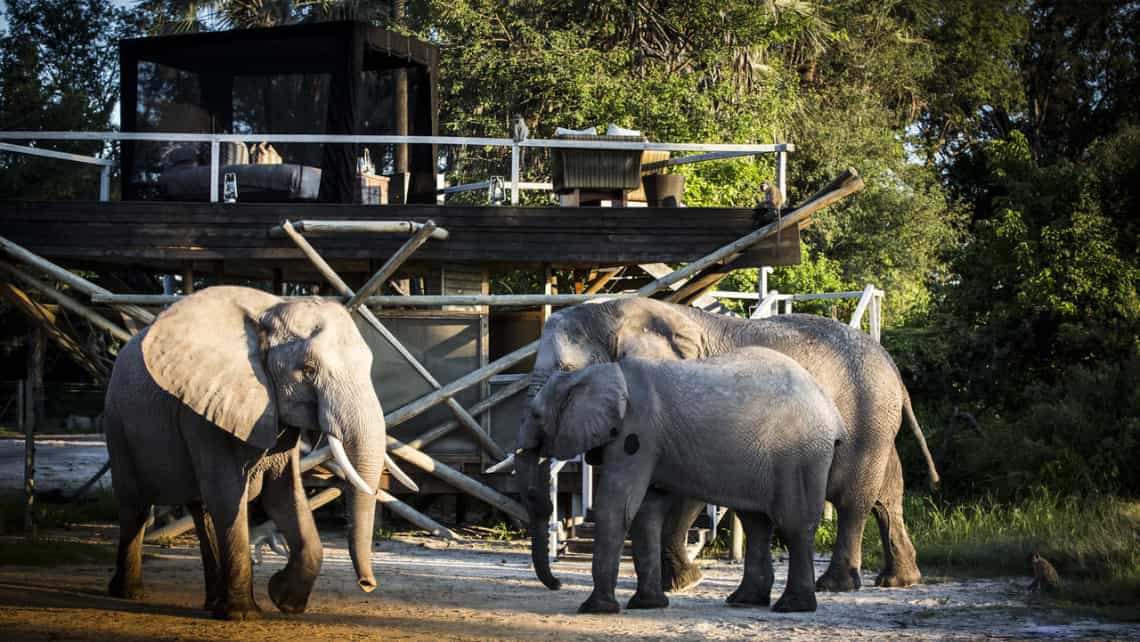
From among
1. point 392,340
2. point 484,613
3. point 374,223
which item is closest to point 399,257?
point 374,223

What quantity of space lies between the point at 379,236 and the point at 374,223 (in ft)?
1.03

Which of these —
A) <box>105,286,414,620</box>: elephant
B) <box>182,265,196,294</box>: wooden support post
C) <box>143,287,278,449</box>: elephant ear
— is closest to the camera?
<box>105,286,414,620</box>: elephant

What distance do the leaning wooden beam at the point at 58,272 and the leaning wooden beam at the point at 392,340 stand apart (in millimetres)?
1484

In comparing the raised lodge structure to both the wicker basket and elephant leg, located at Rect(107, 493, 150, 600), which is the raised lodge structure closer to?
the wicker basket

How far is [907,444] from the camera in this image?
802 inches

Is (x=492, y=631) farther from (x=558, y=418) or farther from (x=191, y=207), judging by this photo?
(x=191, y=207)

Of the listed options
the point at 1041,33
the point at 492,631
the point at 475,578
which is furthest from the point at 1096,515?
the point at 1041,33

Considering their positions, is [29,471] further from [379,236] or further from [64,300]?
[379,236]

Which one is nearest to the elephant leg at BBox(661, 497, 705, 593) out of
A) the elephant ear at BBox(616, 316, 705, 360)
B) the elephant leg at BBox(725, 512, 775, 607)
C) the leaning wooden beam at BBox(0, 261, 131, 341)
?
the elephant leg at BBox(725, 512, 775, 607)

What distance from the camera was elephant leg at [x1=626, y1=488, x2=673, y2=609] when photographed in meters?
10.4

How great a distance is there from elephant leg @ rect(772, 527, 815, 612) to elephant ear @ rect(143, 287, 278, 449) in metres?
3.54

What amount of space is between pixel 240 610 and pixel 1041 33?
31.5m

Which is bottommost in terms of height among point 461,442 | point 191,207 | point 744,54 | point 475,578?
point 475,578

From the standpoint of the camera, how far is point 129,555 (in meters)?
10.6
